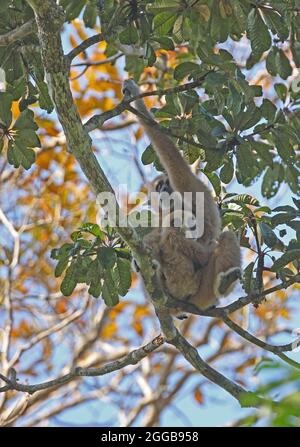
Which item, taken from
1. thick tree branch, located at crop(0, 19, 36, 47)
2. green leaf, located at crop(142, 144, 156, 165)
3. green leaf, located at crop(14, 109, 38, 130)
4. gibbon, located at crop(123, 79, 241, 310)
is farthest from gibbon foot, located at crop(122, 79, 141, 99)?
thick tree branch, located at crop(0, 19, 36, 47)

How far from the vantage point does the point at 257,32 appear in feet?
15.1

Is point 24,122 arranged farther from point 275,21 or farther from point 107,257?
point 275,21

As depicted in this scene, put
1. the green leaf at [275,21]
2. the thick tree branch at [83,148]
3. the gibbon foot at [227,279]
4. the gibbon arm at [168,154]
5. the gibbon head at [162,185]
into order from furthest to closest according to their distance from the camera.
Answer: the gibbon head at [162,185]
the gibbon arm at [168,154]
the gibbon foot at [227,279]
the green leaf at [275,21]
the thick tree branch at [83,148]

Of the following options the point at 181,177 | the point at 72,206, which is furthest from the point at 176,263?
the point at 72,206

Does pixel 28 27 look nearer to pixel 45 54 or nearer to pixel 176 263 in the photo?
pixel 45 54

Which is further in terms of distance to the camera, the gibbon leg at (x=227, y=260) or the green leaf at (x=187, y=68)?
the gibbon leg at (x=227, y=260)

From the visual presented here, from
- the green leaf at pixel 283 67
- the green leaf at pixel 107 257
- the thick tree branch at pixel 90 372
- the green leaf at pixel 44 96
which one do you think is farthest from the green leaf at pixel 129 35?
the thick tree branch at pixel 90 372

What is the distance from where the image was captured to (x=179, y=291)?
5.21 m

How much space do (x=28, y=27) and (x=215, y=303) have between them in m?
2.29

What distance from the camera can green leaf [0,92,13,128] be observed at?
14.9 feet

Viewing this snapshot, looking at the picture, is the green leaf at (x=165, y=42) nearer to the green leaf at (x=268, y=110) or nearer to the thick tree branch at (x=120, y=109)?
the thick tree branch at (x=120, y=109)

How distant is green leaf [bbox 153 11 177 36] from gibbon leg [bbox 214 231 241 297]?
136cm

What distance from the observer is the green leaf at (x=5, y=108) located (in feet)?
14.9

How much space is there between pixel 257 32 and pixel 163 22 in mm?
608
